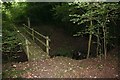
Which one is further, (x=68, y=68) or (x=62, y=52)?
(x=62, y=52)

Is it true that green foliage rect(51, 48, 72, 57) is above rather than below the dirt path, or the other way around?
below

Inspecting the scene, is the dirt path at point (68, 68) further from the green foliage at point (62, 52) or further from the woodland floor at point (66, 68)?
the green foliage at point (62, 52)

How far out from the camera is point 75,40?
1792 cm

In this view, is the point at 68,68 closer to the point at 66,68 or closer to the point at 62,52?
the point at 66,68

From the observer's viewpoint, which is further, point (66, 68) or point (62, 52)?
point (62, 52)

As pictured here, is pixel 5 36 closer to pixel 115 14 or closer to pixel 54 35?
pixel 115 14

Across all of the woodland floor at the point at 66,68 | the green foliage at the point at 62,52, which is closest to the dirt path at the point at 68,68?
the woodland floor at the point at 66,68

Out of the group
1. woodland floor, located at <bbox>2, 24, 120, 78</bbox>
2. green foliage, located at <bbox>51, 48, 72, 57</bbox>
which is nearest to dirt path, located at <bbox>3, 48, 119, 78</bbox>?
woodland floor, located at <bbox>2, 24, 120, 78</bbox>

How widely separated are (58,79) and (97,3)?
142 inches

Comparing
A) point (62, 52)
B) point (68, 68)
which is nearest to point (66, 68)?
point (68, 68)

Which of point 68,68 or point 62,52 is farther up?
point 68,68

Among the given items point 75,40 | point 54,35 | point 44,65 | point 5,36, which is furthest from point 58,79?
point 54,35

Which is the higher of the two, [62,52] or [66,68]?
[66,68]

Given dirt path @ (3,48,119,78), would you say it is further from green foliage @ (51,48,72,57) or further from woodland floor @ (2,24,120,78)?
green foliage @ (51,48,72,57)
